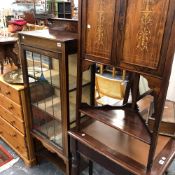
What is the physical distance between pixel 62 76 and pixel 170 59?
25.6 inches

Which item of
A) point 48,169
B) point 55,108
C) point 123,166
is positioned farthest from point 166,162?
point 48,169

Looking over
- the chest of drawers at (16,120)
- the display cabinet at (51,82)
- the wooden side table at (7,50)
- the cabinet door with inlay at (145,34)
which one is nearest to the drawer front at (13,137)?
the chest of drawers at (16,120)

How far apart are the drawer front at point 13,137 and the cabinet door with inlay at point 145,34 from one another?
1.29 metres

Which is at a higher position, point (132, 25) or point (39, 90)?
point (132, 25)

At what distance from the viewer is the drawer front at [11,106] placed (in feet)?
5.35

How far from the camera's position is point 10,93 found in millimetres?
1621

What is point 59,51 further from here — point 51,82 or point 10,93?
point 10,93

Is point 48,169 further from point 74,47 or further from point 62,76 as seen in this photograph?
point 74,47

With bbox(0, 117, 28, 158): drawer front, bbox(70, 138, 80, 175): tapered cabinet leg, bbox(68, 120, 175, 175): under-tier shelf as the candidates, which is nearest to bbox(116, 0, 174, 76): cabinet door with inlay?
bbox(68, 120, 175, 175): under-tier shelf

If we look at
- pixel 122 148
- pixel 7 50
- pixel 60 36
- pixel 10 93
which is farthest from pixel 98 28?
pixel 7 50

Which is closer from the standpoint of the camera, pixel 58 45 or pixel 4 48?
pixel 58 45

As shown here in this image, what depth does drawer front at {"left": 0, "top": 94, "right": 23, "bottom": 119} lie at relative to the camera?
5.35 ft

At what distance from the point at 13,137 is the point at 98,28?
55.8 inches

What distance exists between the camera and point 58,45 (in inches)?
44.4
